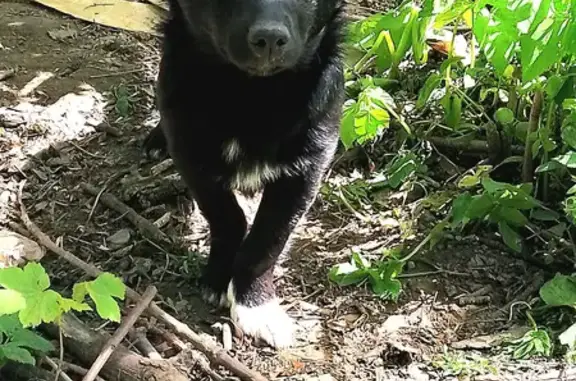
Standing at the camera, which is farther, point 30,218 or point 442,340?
point 30,218

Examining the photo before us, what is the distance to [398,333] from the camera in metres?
2.77

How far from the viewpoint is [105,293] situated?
87.4 inches

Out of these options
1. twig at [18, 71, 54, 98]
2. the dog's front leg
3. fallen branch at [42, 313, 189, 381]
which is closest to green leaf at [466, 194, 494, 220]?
the dog's front leg

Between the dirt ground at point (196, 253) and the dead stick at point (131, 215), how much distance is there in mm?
22

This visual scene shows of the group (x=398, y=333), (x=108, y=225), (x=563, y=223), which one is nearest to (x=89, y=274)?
(x=108, y=225)

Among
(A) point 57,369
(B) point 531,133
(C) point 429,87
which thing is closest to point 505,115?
(B) point 531,133

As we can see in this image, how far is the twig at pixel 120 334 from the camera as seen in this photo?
2344 mm

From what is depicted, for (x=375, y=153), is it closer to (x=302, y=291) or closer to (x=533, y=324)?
(x=302, y=291)

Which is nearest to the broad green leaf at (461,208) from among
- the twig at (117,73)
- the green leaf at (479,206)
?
the green leaf at (479,206)

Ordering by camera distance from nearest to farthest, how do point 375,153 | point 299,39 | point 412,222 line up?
point 299,39, point 412,222, point 375,153

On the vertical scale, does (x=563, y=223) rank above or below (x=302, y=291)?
above

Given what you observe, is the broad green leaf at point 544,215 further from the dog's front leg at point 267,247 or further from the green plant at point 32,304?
the green plant at point 32,304

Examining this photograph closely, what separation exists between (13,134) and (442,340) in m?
1.74

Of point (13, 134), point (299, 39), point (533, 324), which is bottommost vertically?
point (13, 134)
